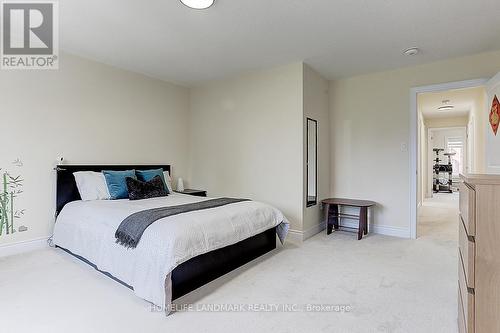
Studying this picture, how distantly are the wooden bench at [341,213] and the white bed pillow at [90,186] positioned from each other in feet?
10.2

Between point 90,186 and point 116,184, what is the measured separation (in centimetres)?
30

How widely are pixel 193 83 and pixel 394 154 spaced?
3.53 metres

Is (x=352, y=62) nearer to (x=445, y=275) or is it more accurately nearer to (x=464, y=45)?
(x=464, y=45)

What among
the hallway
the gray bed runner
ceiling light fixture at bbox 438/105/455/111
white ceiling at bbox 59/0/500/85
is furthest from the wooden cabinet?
ceiling light fixture at bbox 438/105/455/111

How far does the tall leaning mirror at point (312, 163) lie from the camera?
4.07m

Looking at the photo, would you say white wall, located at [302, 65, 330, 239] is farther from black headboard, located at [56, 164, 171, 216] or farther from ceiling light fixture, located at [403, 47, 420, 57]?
black headboard, located at [56, 164, 171, 216]

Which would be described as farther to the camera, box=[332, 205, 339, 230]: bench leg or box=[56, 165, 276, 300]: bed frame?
box=[332, 205, 339, 230]: bench leg

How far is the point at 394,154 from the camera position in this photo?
4180 millimetres

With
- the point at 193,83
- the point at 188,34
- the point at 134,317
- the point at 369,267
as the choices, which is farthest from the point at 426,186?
the point at 134,317

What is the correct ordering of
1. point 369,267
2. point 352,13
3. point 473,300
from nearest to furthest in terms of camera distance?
1. point 473,300
2. point 352,13
3. point 369,267

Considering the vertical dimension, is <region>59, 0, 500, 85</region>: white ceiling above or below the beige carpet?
above

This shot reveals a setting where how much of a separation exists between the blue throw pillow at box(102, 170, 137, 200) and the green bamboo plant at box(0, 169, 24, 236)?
0.92 meters

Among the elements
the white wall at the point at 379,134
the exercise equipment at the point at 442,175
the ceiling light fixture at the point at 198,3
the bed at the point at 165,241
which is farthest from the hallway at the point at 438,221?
the ceiling light fixture at the point at 198,3

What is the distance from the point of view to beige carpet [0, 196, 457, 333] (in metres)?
1.89
